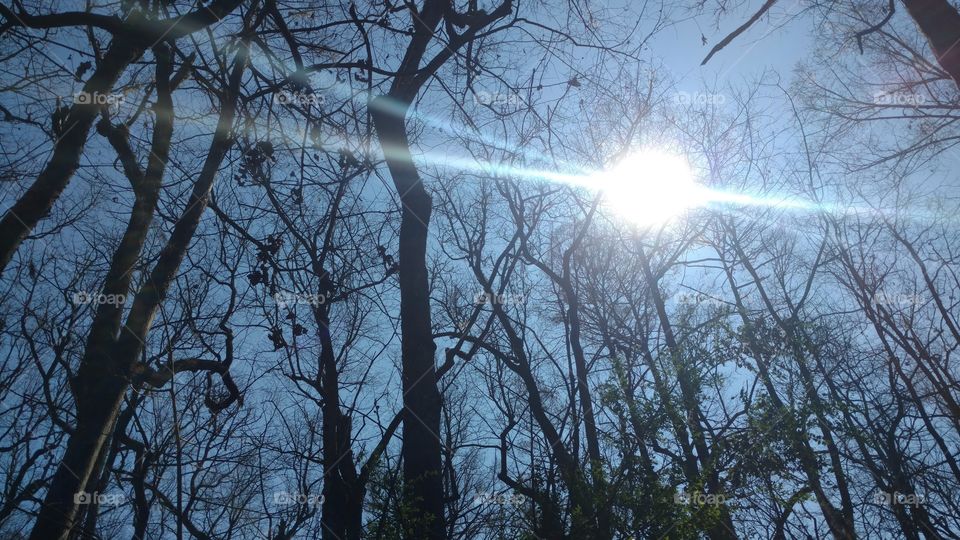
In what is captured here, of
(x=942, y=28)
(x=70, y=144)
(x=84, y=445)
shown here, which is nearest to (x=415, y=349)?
(x=84, y=445)

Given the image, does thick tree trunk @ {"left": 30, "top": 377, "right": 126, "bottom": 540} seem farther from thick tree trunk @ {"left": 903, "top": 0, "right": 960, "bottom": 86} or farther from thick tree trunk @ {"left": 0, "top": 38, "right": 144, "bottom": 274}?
thick tree trunk @ {"left": 903, "top": 0, "right": 960, "bottom": 86}

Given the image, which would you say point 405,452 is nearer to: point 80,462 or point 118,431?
point 80,462

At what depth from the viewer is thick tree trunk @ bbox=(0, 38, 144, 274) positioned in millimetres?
3928

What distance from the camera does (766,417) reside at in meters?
2.92

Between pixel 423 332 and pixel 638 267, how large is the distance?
6.70 meters

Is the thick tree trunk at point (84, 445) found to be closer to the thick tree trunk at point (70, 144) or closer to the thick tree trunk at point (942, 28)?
the thick tree trunk at point (70, 144)

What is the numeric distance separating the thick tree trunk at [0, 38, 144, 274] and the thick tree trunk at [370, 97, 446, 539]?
199 cm

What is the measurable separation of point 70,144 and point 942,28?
6.80 metres

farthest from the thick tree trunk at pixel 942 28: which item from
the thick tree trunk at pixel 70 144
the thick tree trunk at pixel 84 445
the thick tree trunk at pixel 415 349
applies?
the thick tree trunk at pixel 84 445

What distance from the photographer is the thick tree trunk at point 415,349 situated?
9.70 ft

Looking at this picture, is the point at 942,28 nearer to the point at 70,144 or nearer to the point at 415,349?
the point at 415,349

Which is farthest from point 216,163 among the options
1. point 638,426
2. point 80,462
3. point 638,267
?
point 638,267

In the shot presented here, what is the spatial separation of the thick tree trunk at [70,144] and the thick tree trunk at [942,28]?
594 cm

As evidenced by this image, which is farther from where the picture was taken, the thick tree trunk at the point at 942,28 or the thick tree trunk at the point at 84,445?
the thick tree trunk at the point at 942,28
